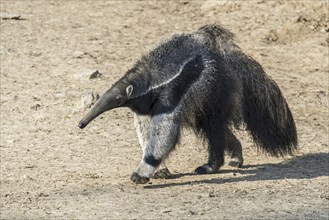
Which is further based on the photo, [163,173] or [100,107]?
[163,173]

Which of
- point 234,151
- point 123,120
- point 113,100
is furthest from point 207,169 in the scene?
point 123,120

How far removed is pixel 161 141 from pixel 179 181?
53cm

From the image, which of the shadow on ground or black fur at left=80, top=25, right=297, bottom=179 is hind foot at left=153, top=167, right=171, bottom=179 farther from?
black fur at left=80, top=25, right=297, bottom=179

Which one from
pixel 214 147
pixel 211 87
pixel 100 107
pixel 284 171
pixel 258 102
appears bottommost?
pixel 284 171

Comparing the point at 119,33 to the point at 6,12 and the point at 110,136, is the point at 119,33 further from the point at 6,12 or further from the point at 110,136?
the point at 110,136

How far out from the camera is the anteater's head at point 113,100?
30.0 ft

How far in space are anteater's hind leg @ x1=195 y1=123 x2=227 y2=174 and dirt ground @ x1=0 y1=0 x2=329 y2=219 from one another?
0.14m

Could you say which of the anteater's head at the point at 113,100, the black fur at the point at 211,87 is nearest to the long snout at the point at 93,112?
the anteater's head at the point at 113,100

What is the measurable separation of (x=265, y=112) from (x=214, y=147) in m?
0.81

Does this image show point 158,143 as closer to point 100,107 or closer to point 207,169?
point 100,107

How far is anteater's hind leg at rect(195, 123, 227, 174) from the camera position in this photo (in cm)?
924

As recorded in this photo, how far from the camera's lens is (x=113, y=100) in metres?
9.20

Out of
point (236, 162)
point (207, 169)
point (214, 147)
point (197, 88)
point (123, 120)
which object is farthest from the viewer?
point (123, 120)

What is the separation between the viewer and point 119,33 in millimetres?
14312
